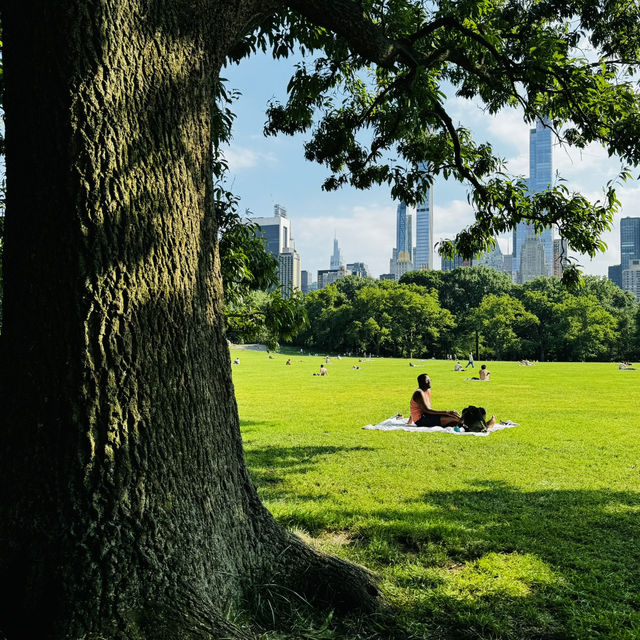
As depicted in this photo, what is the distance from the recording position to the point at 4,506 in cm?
217

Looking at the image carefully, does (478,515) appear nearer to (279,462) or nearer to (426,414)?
(279,462)

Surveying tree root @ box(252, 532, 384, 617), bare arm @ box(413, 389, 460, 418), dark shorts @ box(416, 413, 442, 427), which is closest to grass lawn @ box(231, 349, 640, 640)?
tree root @ box(252, 532, 384, 617)

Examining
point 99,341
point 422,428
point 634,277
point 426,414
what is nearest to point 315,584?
point 99,341

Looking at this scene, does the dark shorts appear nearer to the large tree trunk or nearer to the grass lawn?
the grass lawn

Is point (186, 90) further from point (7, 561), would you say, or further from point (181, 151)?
point (7, 561)

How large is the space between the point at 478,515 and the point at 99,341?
4.50 m

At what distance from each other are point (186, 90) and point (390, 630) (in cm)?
317

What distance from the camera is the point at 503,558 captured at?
4.02m

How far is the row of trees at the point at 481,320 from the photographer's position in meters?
60.5

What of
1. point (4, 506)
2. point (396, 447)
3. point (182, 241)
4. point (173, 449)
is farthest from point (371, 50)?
point (396, 447)

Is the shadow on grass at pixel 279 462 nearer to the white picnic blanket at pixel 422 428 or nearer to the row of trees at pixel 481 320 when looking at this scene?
the white picnic blanket at pixel 422 428

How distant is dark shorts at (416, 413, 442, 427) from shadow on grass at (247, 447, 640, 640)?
172 inches

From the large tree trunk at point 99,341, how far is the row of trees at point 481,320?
60.3 m

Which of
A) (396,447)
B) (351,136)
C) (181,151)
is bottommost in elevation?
(396,447)
